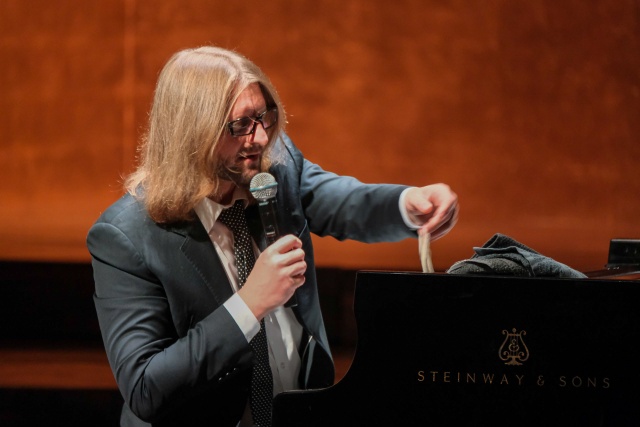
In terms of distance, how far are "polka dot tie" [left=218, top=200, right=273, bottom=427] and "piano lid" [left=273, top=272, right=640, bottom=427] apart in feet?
1.46

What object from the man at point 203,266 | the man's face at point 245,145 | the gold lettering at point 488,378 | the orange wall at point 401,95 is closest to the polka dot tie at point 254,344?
the man at point 203,266

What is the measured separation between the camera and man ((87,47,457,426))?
1505 mm

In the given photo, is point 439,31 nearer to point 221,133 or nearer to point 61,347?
point 221,133

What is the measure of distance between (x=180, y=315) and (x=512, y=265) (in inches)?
25.3

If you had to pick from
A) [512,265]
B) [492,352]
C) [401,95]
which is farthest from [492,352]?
[401,95]

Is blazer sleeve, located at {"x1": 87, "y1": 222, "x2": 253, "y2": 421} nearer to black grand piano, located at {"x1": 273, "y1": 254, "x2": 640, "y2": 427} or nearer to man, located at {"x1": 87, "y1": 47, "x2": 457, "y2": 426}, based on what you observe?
man, located at {"x1": 87, "y1": 47, "x2": 457, "y2": 426}

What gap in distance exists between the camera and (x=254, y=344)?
171 cm

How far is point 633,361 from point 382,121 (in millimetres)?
1883

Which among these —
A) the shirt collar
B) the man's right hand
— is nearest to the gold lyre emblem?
the man's right hand

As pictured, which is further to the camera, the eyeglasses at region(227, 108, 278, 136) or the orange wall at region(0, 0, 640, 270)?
the orange wall at region(0, 0, 640, 270)

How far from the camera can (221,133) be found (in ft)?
5.39

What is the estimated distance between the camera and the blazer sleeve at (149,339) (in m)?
1.50

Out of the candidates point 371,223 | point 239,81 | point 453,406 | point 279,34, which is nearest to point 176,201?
point 239,81

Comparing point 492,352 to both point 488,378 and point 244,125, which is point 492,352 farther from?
point 244,125
